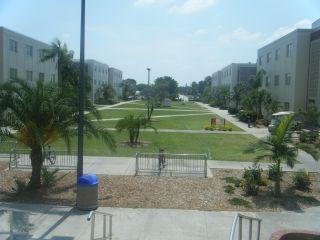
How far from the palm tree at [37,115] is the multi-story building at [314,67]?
1282 inches

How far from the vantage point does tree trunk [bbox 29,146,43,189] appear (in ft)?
43.7

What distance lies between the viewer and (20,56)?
47000mm

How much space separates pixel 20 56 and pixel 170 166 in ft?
112

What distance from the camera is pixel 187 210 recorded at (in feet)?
38.3

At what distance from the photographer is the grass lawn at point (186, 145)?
72.0 ft

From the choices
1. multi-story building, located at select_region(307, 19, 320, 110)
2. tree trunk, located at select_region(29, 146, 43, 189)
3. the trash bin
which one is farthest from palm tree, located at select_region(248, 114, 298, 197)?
multi-story building, located at select_region(307, 19, 320, 110)

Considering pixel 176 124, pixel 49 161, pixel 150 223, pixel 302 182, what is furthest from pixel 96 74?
pixel 150 223

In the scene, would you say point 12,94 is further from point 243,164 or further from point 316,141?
point 316,141

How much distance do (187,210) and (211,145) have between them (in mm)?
15617

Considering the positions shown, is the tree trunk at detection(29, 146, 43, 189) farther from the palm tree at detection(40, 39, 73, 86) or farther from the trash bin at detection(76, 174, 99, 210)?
the palm tree at detection(40, 39, 73, 86)

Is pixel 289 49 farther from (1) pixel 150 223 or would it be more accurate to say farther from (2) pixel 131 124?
(1) pixel 150 223

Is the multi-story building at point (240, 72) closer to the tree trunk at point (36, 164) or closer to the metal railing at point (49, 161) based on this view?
the metal railing at point (49, 161)

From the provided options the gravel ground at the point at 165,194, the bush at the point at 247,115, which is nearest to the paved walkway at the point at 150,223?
the gravel ground at the point at 165,194

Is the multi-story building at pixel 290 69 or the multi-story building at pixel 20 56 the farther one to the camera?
the multi-story building at pixel 290 69
